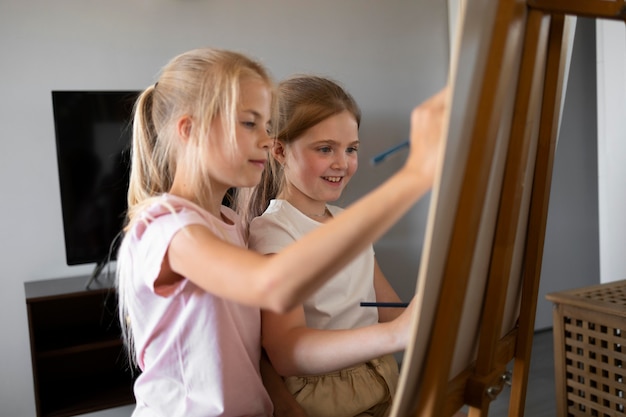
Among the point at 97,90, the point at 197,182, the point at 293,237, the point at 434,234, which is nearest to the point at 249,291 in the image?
the point at 434,234

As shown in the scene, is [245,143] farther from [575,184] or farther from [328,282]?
[575,184]

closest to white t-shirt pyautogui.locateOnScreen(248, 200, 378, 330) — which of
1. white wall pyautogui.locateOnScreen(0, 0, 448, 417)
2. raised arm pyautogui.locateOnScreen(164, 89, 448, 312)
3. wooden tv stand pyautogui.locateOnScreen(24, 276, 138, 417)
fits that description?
raised arm pyautogui.locateOnScreen(164, 89, 448, 312)

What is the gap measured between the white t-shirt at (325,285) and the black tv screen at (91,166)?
1603 millimetres

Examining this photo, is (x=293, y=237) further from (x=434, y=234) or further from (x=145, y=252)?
(x=434, y=234)

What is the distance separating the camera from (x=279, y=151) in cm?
129

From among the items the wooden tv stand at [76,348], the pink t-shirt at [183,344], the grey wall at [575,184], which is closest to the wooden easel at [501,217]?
the pink t-shirt at [183,344]

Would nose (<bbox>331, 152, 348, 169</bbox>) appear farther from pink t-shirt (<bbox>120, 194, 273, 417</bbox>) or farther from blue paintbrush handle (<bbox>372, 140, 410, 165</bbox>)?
blue paintbrush handle (<bbox>372, 140, 410, 165</bbox>)

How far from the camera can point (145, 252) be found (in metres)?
0.91

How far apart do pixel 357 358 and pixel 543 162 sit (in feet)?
1.34

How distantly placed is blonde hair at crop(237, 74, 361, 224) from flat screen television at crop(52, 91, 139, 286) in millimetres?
1460

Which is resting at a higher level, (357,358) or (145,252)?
(145,252)

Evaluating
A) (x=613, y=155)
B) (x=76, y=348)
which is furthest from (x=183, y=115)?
(x=76, y=348)

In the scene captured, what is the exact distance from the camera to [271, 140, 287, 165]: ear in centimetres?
129

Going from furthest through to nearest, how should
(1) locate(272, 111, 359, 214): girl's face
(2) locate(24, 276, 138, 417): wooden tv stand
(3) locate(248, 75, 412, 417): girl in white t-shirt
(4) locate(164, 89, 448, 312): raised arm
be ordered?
(2) locate(24, 276, 138, 417): wooden tv stand, (1) locate(272, 111, 359, 214): girl's face, (3) locate(248, 75, 412, 417): girl in white t-shirt, (4) locate(164, 89, 448, 312): raised arm
